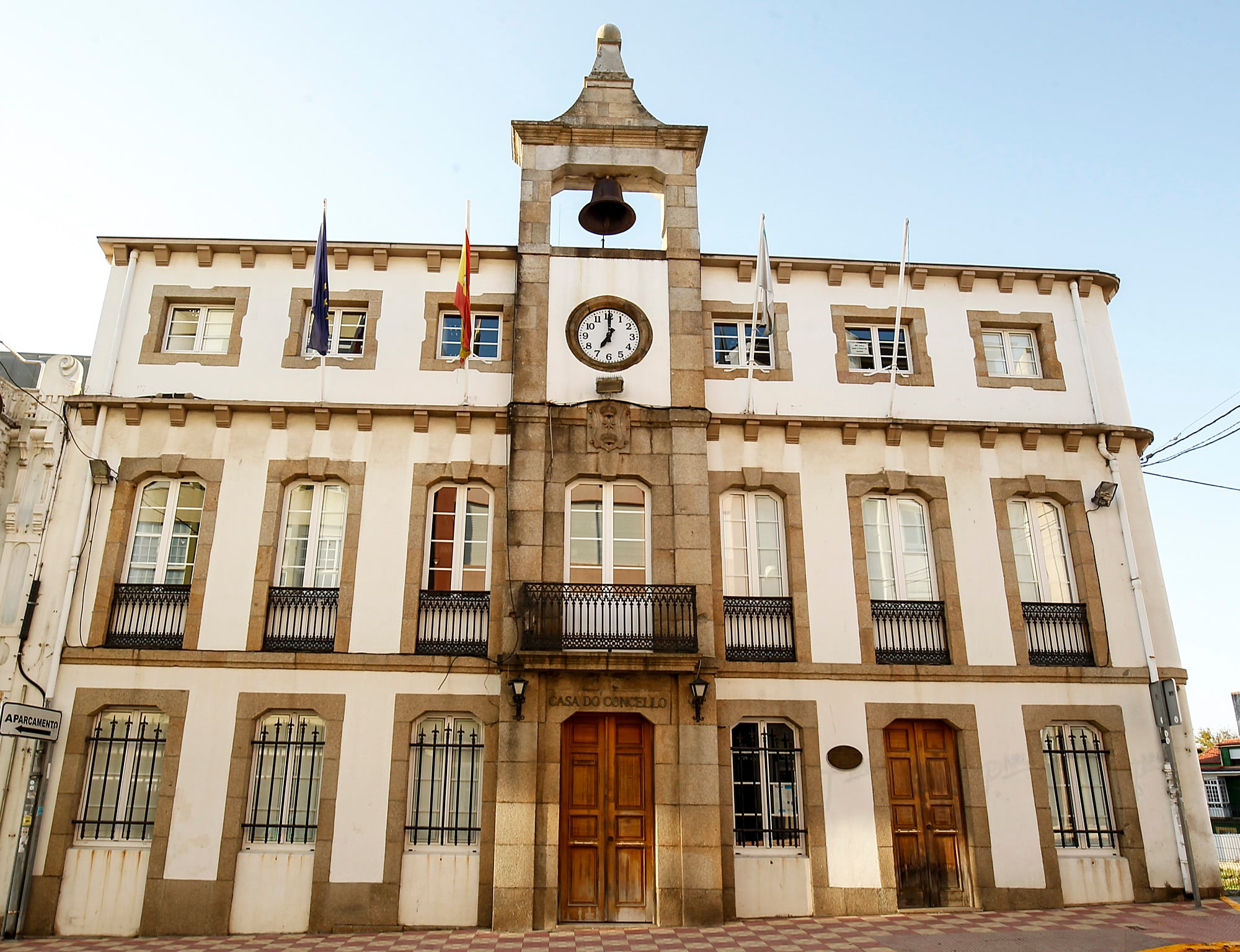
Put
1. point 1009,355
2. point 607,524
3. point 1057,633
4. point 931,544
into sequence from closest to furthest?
point 607,524, point 1057,633, point 931,544, point 1009,355

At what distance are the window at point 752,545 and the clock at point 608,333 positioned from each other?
2.88 m

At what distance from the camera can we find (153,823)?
1266 cm

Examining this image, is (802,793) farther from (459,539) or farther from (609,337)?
(609,337)

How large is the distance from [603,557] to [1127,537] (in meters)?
8.69

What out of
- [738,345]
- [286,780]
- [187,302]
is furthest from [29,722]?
[738,345]

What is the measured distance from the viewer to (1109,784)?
13695 mm

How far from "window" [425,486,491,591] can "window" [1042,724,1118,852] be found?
9.17 metres

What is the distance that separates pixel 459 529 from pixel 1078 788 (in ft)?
34.1

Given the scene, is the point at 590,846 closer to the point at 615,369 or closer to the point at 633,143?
the point at 615,369

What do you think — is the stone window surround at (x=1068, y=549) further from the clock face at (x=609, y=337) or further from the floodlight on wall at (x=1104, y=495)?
the clock face at (x=609, y=337)

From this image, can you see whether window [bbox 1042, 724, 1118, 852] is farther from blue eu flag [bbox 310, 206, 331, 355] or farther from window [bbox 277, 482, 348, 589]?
blue eu flag [bbox 310, 206, 331, 355]

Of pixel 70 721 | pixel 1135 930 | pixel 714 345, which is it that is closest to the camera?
pixel 1135 930

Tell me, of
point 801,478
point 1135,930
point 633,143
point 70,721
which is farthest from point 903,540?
point 70,721

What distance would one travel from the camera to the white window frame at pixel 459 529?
1390 cm
